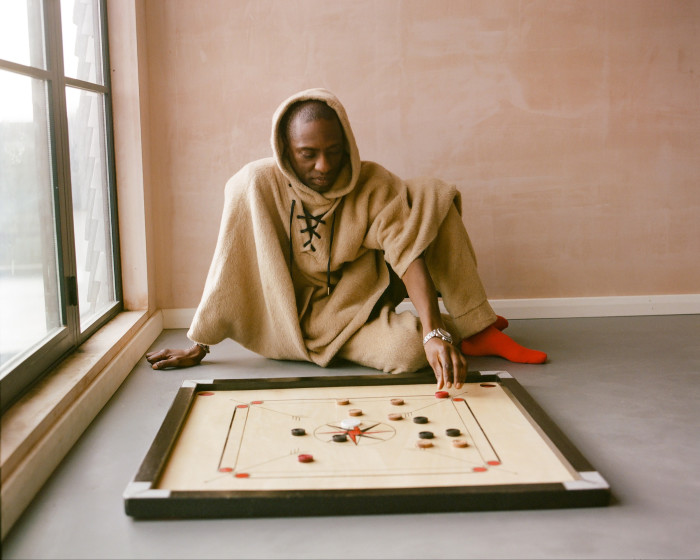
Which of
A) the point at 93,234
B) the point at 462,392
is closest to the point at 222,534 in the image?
the point at 462,392

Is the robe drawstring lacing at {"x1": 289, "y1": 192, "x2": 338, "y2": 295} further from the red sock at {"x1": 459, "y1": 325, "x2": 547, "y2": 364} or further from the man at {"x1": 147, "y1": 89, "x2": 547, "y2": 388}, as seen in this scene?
the red sock at {"x1": 459, "y1": 325, "x2": 547, "y2": 364}

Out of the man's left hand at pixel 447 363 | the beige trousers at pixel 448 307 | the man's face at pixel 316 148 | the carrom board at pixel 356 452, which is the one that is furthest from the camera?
the beige trousers at pixel 448 307

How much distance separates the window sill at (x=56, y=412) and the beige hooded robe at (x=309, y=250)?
0.29 metres

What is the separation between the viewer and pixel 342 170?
2.42 metres

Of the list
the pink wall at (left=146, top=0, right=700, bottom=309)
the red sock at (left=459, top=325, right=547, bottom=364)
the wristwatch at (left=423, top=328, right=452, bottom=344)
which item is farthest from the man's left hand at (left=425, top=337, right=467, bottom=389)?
the pink wall at (left=146, top=0, right=700, bottom=309)

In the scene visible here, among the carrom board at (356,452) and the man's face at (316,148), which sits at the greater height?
the man's face at (316,148)

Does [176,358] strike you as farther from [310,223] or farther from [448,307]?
[448,307]

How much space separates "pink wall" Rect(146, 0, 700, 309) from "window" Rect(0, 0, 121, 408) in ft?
1.13

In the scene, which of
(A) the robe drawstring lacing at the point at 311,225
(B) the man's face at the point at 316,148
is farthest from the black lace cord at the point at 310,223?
(B) the man's face at the point at 316,148

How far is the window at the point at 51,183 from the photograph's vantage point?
1824mm

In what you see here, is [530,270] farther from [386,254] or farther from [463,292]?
[386,254]

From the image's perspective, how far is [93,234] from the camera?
2.67m

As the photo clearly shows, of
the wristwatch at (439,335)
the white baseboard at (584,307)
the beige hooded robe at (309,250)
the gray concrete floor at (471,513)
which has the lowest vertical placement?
the gray concrete floor at (471,513)

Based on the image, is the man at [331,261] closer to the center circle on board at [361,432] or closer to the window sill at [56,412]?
the window sill at [56,412]
